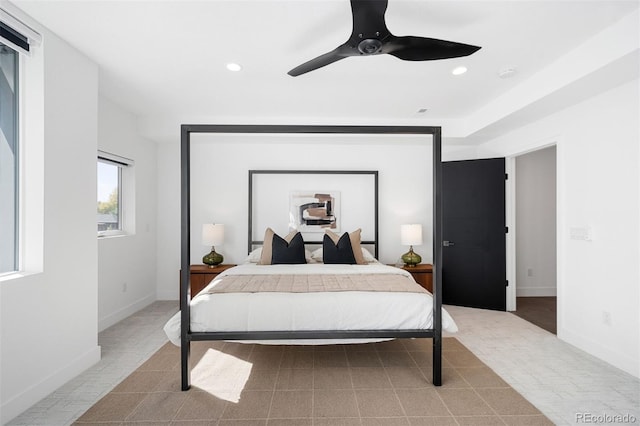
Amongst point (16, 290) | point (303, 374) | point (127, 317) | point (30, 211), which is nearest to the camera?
point (16, 290)

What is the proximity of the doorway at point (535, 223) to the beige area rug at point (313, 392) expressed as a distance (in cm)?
275

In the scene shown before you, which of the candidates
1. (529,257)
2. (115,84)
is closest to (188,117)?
(115,84)

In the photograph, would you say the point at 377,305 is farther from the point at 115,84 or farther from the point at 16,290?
the point at 115,84

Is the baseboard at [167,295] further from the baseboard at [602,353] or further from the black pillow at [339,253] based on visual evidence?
the baseboard at [602,353]

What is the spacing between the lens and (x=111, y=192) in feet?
12.7

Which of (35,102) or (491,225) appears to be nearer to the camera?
(35,102)

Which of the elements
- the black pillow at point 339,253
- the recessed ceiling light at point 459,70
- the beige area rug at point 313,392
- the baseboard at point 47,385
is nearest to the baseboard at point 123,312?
the baseboard at point 47,385

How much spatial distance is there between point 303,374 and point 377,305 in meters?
0.81

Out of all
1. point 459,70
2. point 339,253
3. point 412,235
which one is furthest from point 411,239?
point 459,70

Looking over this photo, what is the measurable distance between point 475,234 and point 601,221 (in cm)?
157

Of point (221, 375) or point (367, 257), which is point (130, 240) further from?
point (367, 257)

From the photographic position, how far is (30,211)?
2150mm

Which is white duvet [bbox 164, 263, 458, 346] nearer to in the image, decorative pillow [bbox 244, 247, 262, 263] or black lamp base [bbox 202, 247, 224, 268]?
decorative pillow [bbox 244, 247, 262, 263]

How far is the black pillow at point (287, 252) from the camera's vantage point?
380cm
